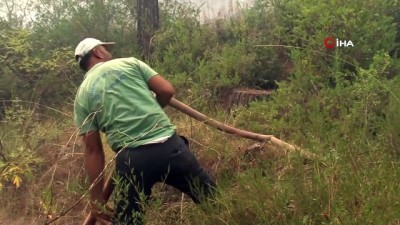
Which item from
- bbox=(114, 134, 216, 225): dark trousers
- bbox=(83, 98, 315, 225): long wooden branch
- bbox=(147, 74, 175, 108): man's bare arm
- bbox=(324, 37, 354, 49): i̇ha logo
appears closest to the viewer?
bbox=(114, 134, 216, 225): dark trousers

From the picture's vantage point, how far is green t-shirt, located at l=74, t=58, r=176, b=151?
10.9ft

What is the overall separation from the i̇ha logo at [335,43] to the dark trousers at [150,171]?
2256 mm

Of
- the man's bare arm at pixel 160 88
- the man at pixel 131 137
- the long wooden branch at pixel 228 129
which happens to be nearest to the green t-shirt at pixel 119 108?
the man at pixel 131 137

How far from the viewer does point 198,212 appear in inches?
134

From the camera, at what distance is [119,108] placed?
3.35m

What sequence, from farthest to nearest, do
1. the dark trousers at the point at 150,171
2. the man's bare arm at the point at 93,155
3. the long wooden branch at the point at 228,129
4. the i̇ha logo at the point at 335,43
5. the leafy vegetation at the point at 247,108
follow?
the i̇ha logo at the point at 335,43 < the long wooden branch at the point at 228,129 < the man's bare arm at the point at 93,155 < the dark trousers at the point at 150,171 < the leafy vegetation at the point at 247,108

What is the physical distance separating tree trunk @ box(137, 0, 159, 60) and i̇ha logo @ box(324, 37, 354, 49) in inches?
101

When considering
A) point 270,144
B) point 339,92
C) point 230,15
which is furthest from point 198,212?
point 230,15

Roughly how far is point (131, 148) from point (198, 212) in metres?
0.61

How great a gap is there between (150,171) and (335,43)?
8.47 ft

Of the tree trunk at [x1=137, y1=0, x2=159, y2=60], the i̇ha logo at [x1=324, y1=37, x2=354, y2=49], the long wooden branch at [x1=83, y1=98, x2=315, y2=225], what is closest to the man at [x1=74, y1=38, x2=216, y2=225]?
the long wooden branch at [x1=83, y1=98, x2=315, y2=225]

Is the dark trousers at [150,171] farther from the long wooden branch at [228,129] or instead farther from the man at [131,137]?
→ the long wooden branch at [228,129]

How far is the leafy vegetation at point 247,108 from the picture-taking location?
306 cm

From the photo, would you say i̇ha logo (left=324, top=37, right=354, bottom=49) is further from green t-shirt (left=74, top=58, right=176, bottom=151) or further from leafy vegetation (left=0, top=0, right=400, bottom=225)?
green t-shirt (left=74, top=58, right=176, bottom=151)
